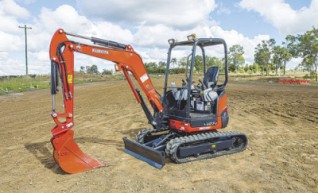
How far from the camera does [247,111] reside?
46.6 feet

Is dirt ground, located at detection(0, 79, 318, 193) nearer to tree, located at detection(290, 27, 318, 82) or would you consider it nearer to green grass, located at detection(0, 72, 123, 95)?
green grass, located at detection(0, 72, 123, 95)

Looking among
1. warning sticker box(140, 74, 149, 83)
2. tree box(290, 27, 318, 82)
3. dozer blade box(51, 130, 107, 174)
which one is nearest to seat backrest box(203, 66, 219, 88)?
warning sticker box(140, 74, 149, 83)

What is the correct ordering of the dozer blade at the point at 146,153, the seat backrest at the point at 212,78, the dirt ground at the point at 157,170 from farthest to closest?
the seat backrest at the point at 212,78, the dozer blade at the point at 146,153, the dirt ground at the point at 157,170

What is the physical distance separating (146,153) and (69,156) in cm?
162

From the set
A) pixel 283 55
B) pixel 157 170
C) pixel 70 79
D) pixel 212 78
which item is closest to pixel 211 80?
pixel 212 78

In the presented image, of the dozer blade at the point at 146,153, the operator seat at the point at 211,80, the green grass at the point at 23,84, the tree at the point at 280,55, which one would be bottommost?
the dozer blade at the point at 146,153

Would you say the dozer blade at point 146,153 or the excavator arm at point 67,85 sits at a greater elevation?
the excavator arm at point 67,85

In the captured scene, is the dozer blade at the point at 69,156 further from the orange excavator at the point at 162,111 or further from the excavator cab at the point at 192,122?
the excavator cab at the point at 192,122

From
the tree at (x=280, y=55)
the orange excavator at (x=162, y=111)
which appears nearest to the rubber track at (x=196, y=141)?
the orange excavator at (x=162, y=111)

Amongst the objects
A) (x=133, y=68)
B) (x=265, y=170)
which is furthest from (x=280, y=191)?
(x=133, y=68)

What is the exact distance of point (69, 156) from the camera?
673 centimetres

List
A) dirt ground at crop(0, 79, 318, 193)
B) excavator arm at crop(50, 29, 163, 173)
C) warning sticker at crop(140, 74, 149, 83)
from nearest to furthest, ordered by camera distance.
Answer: dirt ground at crop(0, 79, 318, 193) → excavator arm at crop(50, 29, 163, 173) → warning sticker at crop(140, 74, 149, 83)

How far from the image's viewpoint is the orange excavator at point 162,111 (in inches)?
259

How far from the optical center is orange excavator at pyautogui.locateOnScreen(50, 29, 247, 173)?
657cm
